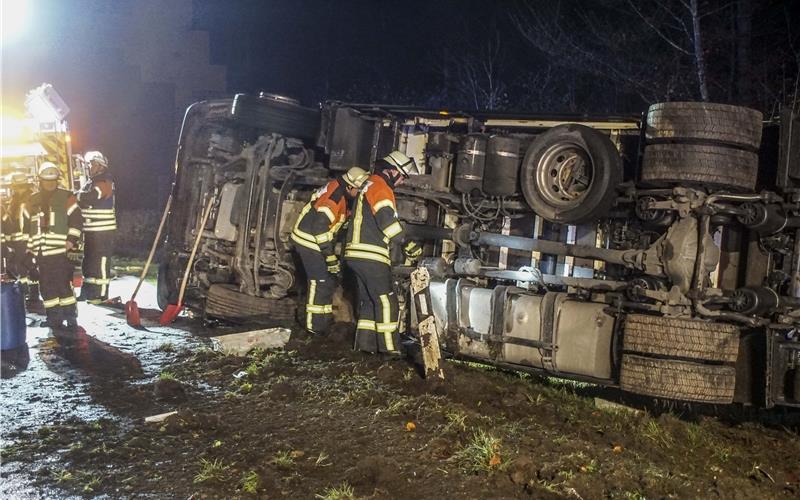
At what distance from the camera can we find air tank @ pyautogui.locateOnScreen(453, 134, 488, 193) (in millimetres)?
5621

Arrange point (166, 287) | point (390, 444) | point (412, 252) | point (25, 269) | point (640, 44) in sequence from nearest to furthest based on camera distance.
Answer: point (390, 444)
point (412, 252)
point (166, 287)
point (25, 269)
point (640, 44)

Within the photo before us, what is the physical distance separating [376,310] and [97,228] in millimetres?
4241

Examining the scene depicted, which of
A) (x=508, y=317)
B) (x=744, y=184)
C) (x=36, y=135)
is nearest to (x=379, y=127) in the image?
(x=508, y=317)

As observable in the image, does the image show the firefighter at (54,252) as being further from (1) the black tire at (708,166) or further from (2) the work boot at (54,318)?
(1) the black tire at (708,166)

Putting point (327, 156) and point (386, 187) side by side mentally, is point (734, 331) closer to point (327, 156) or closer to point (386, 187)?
point (386, 187)

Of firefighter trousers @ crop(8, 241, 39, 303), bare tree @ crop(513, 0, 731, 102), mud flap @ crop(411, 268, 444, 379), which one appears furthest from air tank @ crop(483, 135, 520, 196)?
bare tree @ crop(513, 0, 731, 102)

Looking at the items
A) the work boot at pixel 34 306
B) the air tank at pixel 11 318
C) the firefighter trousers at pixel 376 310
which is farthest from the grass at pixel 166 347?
the work boot at pixel 34 306

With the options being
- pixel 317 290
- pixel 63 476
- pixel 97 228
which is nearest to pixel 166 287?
pixel 97 228

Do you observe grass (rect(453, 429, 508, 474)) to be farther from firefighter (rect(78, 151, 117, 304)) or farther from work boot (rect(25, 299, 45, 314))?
work boot (rect(25, 299, 45, 314))

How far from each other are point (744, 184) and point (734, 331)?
979 millimetres

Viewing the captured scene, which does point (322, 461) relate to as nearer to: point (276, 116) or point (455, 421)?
point (455, 421)

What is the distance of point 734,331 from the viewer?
417cm

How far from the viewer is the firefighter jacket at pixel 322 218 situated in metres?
6.00

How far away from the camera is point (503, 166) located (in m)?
5.50
